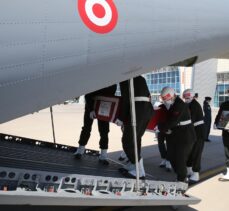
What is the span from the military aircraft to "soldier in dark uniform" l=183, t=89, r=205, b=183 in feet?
8.16

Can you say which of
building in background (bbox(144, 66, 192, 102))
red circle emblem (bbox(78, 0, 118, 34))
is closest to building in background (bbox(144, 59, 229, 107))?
building in background (bbox(144, 66, 192, 102))

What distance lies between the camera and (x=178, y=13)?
13.4ft

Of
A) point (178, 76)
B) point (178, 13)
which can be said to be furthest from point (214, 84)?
point (178, 13)

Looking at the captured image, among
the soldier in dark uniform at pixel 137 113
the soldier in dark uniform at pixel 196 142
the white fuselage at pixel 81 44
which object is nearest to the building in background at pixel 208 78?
the soldier in dark uniform at pixel 196 142

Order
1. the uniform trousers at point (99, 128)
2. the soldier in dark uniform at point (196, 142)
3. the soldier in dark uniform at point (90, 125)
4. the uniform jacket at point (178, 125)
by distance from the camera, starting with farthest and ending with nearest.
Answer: the soldier in dark uniform at point (196, 142) → the uniform trousers at point (99, 128) → the uniform jacket at point (178, 125) → the soldier in dark uniform at point (90, 125)

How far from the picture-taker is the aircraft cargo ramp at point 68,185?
11.0 feet

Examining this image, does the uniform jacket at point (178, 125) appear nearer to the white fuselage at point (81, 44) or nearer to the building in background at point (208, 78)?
the white fuselage at point (81, 44)

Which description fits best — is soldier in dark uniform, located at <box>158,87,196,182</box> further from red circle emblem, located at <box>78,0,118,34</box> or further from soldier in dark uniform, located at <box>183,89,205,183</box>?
red circle emblem, located at <box>78,0,118,34</box>

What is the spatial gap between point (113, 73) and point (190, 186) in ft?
12.3

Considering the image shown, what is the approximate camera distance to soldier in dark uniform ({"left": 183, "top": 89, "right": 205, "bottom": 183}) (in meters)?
6.73

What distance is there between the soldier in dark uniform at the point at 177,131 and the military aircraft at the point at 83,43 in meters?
1.19

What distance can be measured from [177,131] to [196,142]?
4.44 ft

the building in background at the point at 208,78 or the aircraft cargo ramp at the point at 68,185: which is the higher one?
the aircraft cargo ramp at the point at 68,185

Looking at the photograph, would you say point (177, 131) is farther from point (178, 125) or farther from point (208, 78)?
point (208, 78)
